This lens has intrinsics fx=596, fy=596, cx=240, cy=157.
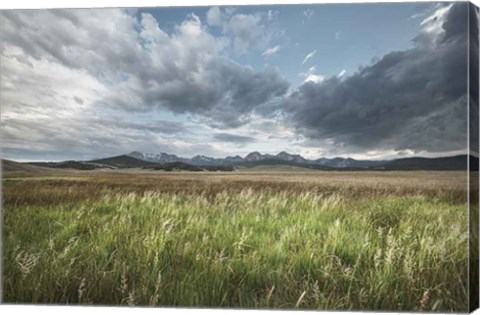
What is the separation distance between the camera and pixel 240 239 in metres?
6.50

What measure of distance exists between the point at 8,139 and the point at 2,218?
95cm

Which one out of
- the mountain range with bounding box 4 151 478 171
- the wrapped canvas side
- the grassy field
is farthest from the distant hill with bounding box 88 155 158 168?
the wrapped canvas side

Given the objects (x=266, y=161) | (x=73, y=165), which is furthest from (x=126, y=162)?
(x=266, y=161)

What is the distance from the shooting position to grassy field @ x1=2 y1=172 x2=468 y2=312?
6.04m

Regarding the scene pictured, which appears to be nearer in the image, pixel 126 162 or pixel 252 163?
pixel 252 163

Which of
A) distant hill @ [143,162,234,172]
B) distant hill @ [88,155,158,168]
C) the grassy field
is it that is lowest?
the grassy field

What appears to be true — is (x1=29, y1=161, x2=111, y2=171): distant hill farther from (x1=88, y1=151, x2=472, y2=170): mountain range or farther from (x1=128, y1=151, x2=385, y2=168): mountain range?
(x1=128, y1=151, x2=385, y2=168): mountain range

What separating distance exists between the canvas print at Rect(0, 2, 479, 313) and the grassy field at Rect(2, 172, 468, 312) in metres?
0.02

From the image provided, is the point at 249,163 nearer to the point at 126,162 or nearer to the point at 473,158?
the point at 126,162

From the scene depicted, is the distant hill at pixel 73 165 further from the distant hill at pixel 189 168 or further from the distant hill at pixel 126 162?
the distant hill at pixel 189 168

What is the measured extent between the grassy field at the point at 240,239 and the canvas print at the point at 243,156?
2cm

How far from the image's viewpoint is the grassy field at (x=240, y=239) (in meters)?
6.04

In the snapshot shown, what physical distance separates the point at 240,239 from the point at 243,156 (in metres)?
0.98

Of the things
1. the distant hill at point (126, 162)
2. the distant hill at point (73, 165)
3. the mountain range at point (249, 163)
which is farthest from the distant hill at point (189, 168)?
the distant hill at point (73, 165)
